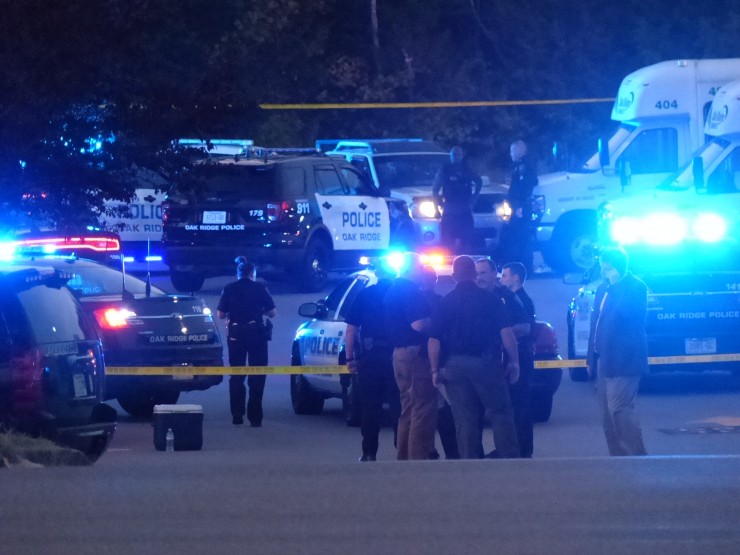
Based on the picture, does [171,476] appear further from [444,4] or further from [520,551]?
[444,4]

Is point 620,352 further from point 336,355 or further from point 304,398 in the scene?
point 304,398

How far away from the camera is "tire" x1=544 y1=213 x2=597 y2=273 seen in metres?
26.2

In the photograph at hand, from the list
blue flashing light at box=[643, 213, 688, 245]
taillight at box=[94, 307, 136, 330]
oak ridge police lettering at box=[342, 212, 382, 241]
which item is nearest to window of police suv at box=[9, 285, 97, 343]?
taillight at box=[94, 307, 136, 330]

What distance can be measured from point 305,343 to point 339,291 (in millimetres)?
624

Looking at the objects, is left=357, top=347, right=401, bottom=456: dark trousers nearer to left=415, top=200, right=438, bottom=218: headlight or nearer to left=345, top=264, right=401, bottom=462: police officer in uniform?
left=345, top=264, right=401, bottom=462: police officer in uniform

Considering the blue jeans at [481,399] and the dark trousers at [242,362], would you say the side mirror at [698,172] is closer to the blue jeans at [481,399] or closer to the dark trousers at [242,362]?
the dark trousers at [242,362]

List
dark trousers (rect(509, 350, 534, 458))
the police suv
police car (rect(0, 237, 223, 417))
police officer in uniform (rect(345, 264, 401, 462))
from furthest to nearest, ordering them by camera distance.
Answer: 1. the police suv
2. police car (rect(0, 237, 223, 417))
3. police officer in uniform (rect(345, 264, 401, 462))
4. dark trousers (rect(509, 350, 534, 458))

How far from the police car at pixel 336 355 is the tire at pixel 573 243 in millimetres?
11668

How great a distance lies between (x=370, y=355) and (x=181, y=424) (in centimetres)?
190

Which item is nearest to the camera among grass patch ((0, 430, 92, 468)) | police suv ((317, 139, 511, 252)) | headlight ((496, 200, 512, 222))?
grass patch ((0, 430, 92, 468))

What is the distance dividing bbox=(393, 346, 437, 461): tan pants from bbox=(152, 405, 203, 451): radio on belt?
1975 millimetres

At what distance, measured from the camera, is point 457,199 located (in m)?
22.4

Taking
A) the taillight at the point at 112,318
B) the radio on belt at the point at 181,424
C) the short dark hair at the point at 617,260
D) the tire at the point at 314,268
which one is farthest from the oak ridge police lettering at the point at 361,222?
the short dark hair at the point at 617,260

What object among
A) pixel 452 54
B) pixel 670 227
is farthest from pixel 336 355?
pixel 452 54
